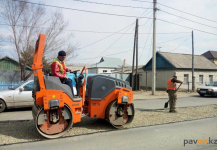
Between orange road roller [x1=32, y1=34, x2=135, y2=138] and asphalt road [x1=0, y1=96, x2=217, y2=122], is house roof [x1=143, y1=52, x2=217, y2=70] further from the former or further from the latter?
orange road roller [x1=32, y1=34, x2=135, y2=138]

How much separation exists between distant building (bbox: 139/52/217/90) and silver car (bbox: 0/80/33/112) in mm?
18028

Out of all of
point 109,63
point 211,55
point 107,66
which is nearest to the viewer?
point 107,66

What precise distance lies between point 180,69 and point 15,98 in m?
20.0

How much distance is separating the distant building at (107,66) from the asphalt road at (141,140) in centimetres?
3972

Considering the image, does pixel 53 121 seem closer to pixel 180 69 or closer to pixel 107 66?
pixel 180 69

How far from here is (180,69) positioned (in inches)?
922

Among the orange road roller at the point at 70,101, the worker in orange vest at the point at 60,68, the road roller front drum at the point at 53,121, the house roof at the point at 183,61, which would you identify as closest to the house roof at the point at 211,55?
the house roof at the point at 183,61

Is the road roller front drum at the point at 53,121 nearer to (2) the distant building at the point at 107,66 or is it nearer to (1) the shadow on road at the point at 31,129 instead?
(1) the shadow on road at the point at 31,129

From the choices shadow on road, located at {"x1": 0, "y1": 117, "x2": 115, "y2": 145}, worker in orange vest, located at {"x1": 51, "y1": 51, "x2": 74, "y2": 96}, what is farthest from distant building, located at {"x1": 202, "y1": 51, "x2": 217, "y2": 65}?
worker in orange vest, located at {"x1": 51, "y1": 51, "x2": 74, "y2": 96}

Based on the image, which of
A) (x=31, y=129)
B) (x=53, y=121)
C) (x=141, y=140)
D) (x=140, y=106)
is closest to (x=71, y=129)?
(x=53, y=121)

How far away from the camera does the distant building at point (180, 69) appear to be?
2350 centimetres

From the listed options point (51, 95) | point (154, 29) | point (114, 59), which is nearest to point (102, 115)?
point (51, 95)

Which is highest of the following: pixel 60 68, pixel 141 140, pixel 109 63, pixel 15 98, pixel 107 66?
pixel 109 63

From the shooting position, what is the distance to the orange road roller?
15.3ft
